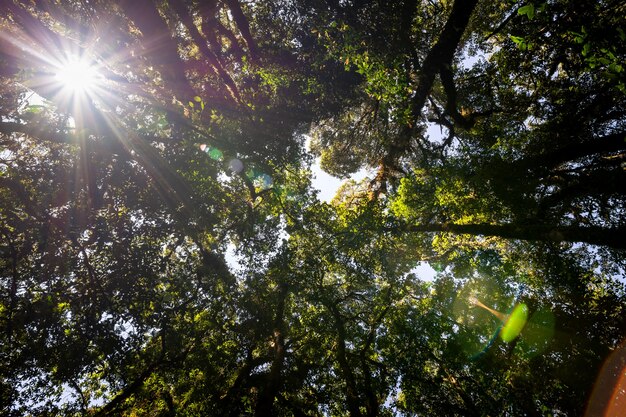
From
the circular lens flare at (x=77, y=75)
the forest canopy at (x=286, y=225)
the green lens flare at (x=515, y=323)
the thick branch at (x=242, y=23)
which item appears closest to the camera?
the forest canopy at (x=286, y=225)

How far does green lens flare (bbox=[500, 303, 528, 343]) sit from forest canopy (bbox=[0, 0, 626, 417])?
0.08m

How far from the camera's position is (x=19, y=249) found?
8945 millimetres

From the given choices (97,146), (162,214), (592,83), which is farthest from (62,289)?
(592,83)

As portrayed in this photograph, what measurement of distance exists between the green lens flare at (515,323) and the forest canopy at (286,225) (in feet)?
0.28

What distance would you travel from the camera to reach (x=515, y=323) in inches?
524

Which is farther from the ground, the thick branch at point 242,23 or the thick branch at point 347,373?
the thick branch at point 242,23

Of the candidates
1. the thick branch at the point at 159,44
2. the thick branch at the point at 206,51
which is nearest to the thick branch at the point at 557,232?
the thick branch at the point at 206,51

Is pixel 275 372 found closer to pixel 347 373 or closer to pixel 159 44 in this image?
pixel 347 373

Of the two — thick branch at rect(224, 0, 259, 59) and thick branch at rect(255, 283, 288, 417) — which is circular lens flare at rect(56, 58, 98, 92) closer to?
thick branch at rect(224, 0, 259, 59)

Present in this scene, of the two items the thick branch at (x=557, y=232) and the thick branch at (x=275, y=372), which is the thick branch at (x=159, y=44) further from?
the thick branch at (x=557, y=232)

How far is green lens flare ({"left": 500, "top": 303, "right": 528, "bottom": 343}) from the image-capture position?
42.6 ft

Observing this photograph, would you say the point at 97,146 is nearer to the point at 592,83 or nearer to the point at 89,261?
the point at 89,261

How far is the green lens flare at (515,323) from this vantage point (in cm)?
1299

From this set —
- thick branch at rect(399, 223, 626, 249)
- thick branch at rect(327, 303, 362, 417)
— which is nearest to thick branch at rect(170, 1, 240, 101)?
thick branch at rect(327, 303, 362, 417)
